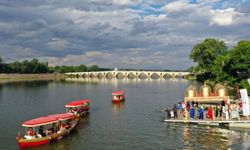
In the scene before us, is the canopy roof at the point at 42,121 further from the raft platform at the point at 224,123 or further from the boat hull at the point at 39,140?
the raft platform at the point at 224,123

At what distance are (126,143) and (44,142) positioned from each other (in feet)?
27.2

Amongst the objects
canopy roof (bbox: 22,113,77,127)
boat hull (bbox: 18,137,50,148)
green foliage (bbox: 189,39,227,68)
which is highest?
green foliage (bbox: 189,39,227,68)

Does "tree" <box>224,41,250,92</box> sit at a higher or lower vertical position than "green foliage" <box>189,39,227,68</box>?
lower

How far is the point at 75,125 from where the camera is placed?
127ft

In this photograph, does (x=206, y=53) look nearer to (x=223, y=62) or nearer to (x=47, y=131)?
(x=223, y=62)

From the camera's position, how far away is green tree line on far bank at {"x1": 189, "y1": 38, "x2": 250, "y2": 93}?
255 feet

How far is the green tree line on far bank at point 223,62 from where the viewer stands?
7771cm

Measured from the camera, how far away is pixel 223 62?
97188 mm

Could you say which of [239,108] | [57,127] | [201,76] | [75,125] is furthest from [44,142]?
[201,76]

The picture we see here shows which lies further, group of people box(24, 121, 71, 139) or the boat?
the boat

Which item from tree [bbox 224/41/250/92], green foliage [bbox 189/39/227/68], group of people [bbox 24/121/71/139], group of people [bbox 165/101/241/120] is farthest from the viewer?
green foliage [bbox 189/39/227/68]

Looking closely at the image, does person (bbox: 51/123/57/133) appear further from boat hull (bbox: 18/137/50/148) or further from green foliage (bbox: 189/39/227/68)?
green foliage (bbox: 189/39/227/68)

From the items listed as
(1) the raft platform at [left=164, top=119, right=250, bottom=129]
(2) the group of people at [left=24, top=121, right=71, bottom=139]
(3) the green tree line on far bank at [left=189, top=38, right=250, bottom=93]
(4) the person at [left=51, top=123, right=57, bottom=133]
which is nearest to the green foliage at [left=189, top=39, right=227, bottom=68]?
(3) the green tree line on far bank at [left=189, top=38, right=250, bottom=93]

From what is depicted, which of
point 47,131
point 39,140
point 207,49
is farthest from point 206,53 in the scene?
point 39,140
